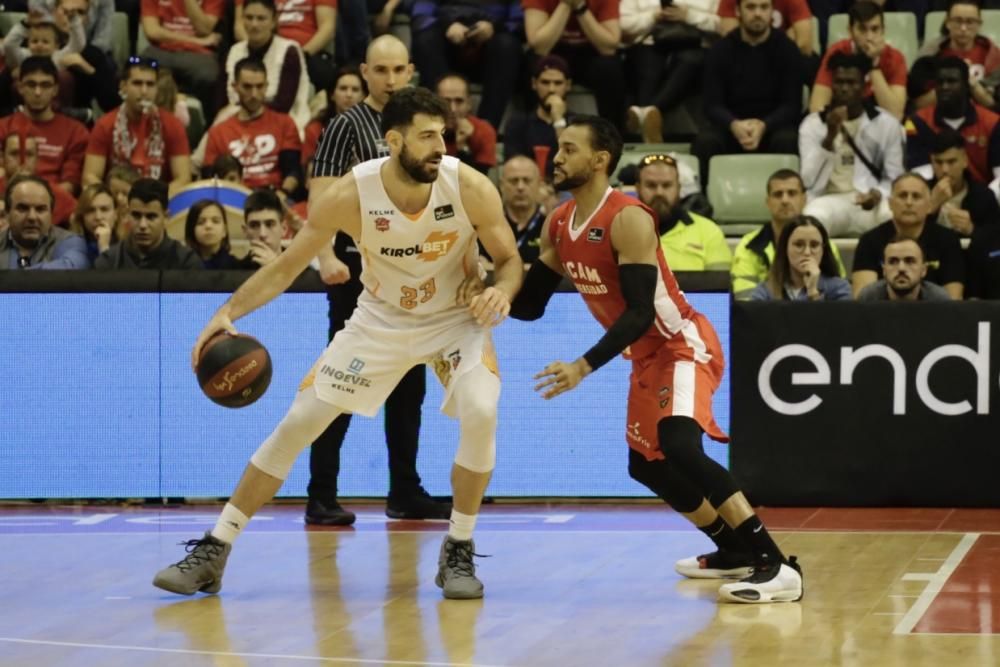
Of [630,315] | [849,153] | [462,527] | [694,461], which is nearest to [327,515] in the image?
[462,527]

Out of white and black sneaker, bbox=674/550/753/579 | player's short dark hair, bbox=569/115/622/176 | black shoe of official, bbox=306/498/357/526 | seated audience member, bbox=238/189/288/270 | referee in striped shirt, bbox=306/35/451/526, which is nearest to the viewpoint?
player's short dark hair, bbox=569/115/622/176

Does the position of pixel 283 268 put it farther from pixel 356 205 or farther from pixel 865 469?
pixel 865 469

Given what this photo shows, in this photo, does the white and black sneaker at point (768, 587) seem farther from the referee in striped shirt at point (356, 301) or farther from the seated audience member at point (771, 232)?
the seated audience member at point (771, 232)

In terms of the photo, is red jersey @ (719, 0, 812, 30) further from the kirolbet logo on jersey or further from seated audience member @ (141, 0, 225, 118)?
the kirolbet logo on jersey

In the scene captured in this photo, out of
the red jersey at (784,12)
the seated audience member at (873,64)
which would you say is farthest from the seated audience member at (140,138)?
the seated audience member at (873,64)

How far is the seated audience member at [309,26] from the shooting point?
43.6 ft

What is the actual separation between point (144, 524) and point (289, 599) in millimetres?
2439

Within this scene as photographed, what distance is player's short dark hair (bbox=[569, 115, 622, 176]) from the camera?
686 centimetres

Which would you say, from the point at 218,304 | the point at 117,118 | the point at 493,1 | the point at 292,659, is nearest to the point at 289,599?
the point at 292,659

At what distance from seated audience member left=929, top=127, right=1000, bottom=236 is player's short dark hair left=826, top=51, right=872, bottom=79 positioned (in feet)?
2.89

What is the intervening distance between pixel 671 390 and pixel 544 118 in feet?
19.1

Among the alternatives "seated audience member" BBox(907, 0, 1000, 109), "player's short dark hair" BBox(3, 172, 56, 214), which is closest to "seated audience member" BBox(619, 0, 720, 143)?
"seated audience member" BBox(907, 0, 1000, 109)

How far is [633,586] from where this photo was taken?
7066 mm

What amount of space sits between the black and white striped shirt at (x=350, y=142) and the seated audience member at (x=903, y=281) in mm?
3010
